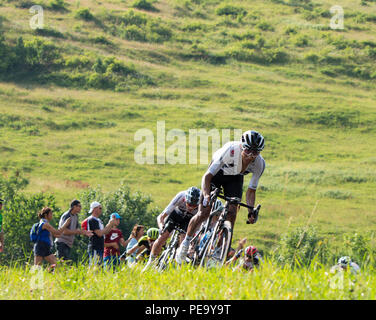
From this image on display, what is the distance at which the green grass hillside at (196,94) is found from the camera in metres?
78.2

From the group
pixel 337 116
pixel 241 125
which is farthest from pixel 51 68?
pixel 337 116

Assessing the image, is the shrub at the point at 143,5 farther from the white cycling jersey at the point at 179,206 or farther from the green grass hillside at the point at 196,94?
the white cycling jersey at the point at 179,206

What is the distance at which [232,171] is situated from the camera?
1017cm

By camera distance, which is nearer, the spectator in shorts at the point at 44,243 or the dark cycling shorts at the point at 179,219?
the spectator in shorts at the point at 44,243

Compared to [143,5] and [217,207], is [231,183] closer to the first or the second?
[217,207]

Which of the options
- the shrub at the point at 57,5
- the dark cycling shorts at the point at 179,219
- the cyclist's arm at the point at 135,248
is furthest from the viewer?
the shrub at the point at 57,5

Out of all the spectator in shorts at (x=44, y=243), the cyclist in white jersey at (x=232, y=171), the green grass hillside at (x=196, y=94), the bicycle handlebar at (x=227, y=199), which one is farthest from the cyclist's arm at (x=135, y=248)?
the green grass hillside at (x=196, y=94)

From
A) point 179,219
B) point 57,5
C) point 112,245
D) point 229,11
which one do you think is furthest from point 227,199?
point 229,11

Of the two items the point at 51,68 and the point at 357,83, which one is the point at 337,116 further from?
the point at 51,68

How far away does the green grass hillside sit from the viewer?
78.2 meters

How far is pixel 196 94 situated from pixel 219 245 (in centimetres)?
9852

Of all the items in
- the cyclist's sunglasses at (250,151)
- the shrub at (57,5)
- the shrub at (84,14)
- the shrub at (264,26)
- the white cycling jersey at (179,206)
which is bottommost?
the white cycling jersey at (179,206)

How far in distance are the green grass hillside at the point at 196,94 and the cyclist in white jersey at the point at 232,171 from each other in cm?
5173

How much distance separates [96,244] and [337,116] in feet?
299
